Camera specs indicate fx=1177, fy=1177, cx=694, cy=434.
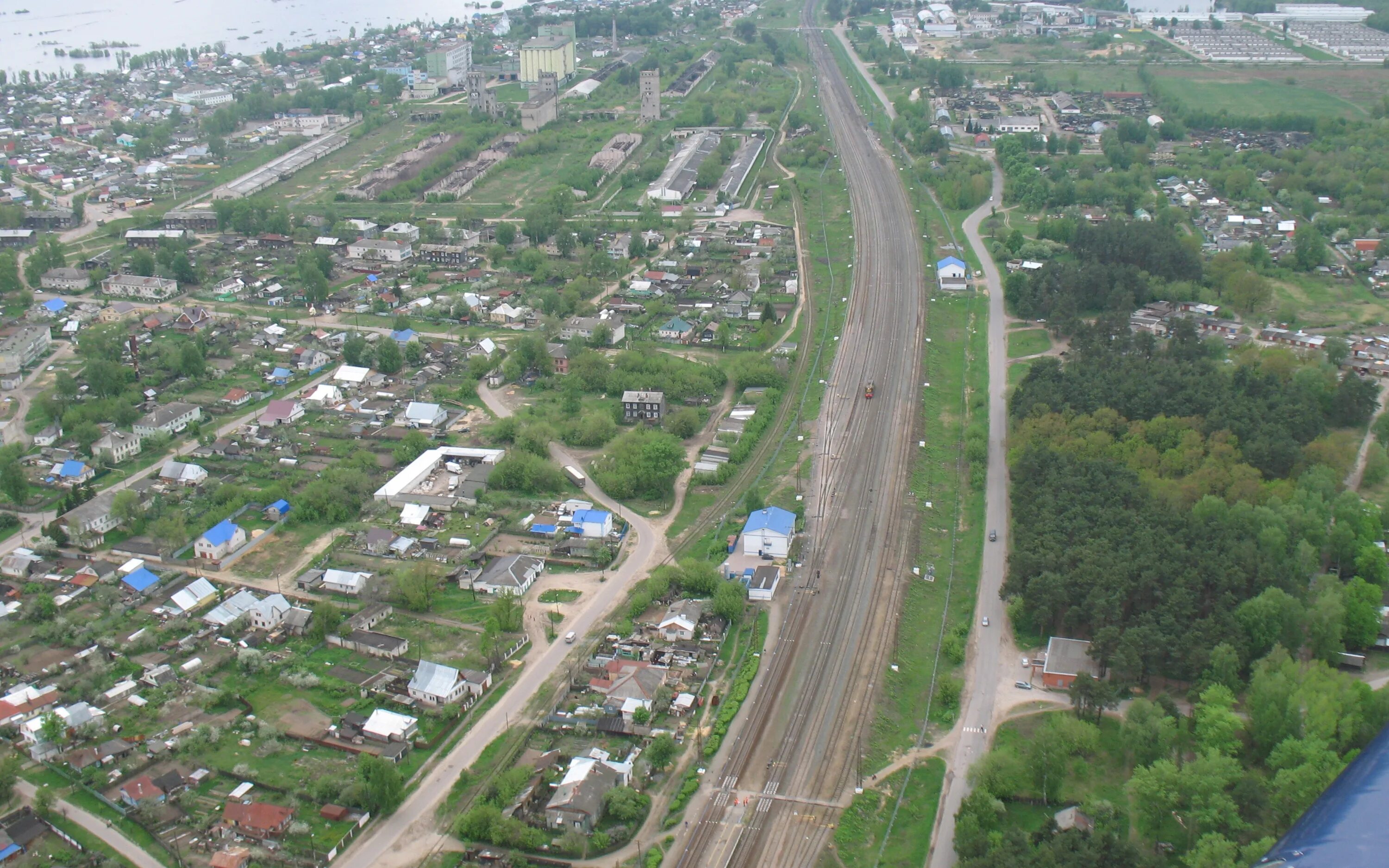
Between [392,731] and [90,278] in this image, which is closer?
[392,731]

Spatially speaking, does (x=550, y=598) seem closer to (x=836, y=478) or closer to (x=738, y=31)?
(x=836, y=478)

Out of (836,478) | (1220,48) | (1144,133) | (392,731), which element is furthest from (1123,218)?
(1220,48)

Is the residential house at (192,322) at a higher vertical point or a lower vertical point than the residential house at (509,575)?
higher

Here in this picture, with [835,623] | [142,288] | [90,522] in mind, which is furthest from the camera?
[142,288]

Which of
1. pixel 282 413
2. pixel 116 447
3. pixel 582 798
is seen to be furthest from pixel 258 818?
pixel 282 413

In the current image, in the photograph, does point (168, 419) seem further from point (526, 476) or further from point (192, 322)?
point (526, 476)

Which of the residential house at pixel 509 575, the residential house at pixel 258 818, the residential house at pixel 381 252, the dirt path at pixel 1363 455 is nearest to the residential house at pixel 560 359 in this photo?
the residential house at pixel 509 575

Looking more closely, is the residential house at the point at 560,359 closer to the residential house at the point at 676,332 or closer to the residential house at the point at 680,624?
the residential house at the point at 676,332
